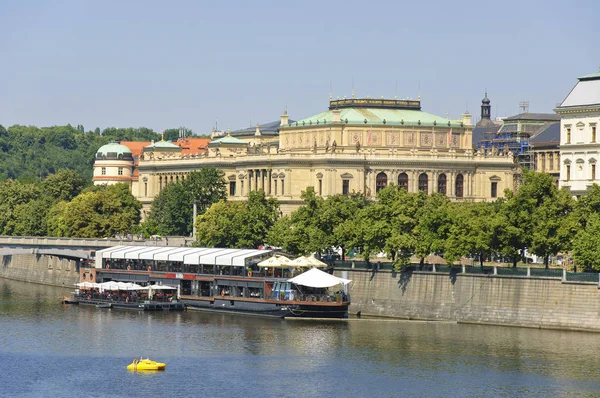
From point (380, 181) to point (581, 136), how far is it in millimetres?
51114

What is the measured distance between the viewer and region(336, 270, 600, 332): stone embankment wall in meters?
124

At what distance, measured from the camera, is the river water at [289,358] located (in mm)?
102812

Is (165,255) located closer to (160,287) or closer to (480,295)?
(160,287)

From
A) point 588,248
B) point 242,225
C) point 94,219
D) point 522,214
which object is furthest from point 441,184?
point 588,248

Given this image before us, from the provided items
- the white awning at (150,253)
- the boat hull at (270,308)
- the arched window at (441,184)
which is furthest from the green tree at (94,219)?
the boat hull at (270,308)

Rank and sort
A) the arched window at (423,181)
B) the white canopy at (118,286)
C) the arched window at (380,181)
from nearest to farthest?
1. the white canopy at (118,286)
2. the arched window at (380,181)
3. the arched window at (423,181)

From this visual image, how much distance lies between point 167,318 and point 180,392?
3936 centimetres

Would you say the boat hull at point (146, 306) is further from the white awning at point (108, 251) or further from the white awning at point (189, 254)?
the white awning at point (108, 251)

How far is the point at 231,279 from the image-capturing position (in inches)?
5773

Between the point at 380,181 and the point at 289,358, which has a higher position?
the point at 380,181

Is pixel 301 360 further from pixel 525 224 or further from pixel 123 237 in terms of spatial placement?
pixel 123 237

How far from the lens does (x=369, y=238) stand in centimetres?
14288

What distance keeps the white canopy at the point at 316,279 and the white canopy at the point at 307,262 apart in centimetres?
200

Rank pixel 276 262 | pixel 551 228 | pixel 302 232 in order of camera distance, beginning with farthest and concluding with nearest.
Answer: pixel 302 232
pixel 276 262
pixel 551 228
